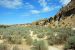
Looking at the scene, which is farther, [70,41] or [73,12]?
[73,12]

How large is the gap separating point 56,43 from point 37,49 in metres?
4.39

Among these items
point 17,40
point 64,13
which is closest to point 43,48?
point 17,40

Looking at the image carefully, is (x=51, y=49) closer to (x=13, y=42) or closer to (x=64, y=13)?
(x=13, y=42)

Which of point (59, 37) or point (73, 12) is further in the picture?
point (73, 12)

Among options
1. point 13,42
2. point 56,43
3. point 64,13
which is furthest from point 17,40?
point 64,13

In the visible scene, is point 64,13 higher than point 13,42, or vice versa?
point 64,13

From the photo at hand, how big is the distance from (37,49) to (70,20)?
45132mm

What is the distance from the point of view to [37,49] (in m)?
12.3

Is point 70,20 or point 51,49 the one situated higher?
point 70,20

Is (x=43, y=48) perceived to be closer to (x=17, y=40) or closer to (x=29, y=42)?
(x=29, y=42)

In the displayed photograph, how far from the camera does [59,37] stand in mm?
17406

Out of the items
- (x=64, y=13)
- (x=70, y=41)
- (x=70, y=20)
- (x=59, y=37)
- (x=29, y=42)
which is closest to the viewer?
(x=70, y=41)

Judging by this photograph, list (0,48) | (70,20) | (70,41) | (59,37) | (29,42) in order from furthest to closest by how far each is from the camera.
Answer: (70,20) < (59,37) < (29,42) < (70,41) < (0,48)

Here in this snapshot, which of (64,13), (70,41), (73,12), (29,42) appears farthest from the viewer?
(64,13)
